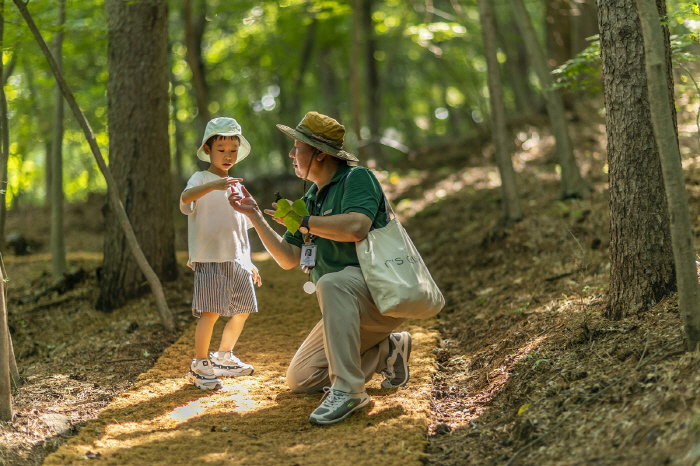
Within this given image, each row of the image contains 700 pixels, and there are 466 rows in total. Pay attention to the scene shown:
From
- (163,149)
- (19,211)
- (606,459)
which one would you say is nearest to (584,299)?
(606,459)

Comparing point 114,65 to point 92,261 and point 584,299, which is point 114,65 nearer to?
point 92,261

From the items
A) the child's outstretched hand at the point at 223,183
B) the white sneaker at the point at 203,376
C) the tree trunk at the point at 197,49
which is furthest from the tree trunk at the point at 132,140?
the tree trunk at the point at 197,49

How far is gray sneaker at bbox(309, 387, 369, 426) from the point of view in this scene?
3.55 metres

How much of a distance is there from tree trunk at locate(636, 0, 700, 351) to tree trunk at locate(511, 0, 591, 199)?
4894 mm

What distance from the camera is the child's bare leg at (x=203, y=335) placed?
4398mm

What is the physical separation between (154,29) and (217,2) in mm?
8152

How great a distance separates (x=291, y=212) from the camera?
3.68 m

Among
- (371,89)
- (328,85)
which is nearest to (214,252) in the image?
(371,89)

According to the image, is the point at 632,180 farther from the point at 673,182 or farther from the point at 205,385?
the point at 205,385

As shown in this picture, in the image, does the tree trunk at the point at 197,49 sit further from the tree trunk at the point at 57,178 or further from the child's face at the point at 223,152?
the child's face at the point at 223,152

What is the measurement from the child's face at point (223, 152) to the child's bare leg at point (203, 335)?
1.06m

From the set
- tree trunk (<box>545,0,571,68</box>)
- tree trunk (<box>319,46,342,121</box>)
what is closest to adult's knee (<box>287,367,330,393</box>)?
tree trunk (<box>545,0,571,68</box>)

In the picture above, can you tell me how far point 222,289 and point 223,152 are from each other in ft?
3.17

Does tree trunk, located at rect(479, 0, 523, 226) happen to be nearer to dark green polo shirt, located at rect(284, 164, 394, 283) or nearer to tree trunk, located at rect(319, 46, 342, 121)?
dark green polo shirt, located at rect(284, 164, 394, 283)
